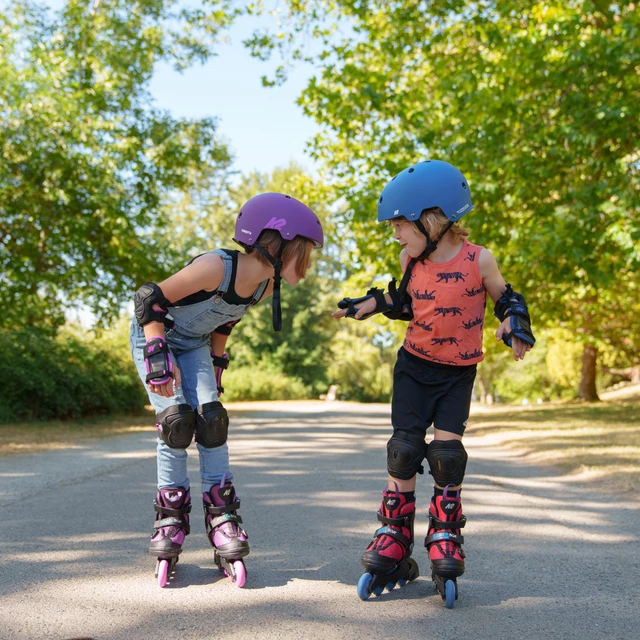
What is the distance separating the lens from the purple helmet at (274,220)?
320cm

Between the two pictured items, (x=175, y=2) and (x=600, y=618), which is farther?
(x=175, y=2)

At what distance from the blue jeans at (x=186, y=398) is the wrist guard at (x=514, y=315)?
127 cm

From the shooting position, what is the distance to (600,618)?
8.68 ft

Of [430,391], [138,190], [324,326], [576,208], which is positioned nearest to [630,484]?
[430,391]

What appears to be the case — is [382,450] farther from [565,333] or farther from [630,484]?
[565,333]

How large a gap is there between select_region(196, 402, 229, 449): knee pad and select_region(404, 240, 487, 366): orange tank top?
880 mm

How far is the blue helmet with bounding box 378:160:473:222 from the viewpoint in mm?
3137

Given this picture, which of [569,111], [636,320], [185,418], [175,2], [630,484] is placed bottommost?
[630,484]

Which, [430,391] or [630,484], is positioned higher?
[430,391]

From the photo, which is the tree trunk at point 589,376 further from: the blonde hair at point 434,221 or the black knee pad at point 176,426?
the black knee pad at point 176,426

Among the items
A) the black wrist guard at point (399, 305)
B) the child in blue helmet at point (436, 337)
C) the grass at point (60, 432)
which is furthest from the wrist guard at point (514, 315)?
the grass at point (60, 432)

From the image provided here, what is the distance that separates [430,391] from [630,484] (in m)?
3.65

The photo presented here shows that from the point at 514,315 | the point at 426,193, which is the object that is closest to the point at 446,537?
the point at 514,315

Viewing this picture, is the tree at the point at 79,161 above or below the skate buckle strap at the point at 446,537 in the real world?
above
